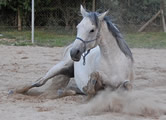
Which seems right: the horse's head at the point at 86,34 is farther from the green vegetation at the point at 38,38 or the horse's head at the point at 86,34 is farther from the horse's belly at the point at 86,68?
the green vegetation at the point at 38,38

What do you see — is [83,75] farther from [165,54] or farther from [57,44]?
[57,44]

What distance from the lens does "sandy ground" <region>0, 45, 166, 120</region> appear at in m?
3.70

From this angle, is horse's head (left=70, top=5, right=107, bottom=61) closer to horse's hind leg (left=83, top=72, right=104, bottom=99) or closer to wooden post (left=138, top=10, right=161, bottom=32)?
horse's hind leg (left=83, top=72, right=104, bottom=99)

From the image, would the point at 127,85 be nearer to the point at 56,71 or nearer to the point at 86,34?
the point at 86,34

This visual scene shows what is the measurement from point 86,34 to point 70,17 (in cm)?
1065

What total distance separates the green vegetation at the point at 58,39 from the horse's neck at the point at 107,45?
23.5ft

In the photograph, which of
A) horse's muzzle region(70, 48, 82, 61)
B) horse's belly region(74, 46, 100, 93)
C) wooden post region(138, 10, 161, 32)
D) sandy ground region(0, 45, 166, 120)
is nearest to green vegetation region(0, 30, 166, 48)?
wooden post region(138, 10, 161, 32)

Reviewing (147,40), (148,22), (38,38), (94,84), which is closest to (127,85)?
(94,84)

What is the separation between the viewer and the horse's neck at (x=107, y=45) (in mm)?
4238

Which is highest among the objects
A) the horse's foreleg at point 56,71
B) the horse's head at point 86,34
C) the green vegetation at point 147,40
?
the horse's head at point 86,34

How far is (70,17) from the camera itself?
14.5 m

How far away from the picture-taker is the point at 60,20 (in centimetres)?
1468

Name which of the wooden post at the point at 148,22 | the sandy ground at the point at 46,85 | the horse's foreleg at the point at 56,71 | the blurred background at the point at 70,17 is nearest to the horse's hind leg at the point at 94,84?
the sandy ground at the point at 46,85

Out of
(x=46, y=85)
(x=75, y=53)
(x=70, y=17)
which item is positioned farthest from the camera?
(x=70, y=17)
